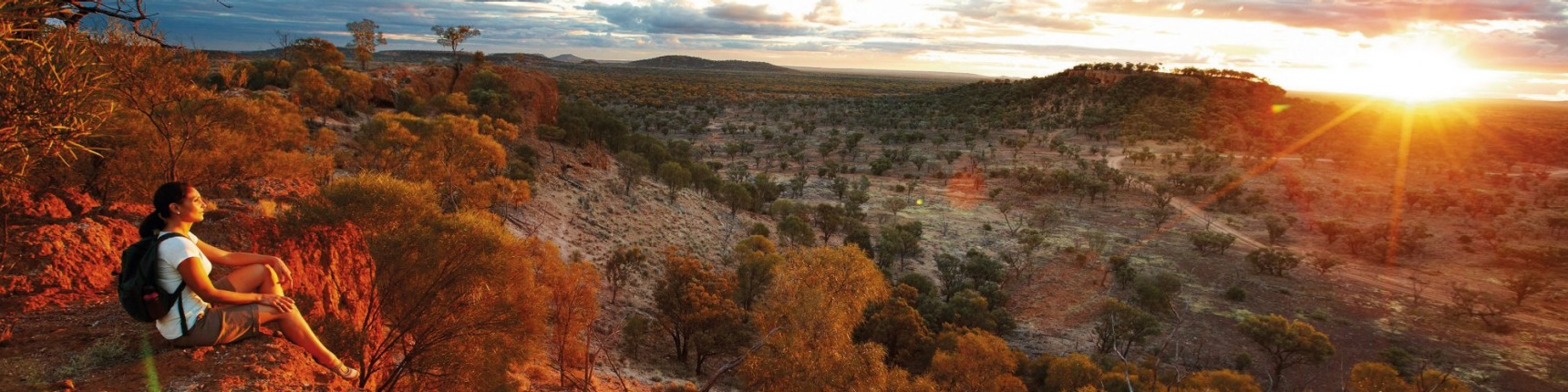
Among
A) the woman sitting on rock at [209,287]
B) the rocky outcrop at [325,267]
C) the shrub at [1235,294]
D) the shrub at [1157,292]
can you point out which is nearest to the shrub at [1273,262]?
the shrub at [1235,294]

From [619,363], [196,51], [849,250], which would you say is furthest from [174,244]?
[619,363]

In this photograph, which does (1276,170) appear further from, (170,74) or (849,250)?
(170,74)

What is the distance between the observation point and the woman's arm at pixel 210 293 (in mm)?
5488

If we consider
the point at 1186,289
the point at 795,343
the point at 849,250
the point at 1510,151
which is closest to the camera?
the point at 795,343

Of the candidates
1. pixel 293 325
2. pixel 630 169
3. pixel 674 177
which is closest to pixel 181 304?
pixel 293 325

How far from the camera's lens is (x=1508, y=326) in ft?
88.5

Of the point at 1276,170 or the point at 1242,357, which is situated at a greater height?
the point at 1276,170

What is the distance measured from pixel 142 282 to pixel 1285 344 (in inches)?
1219

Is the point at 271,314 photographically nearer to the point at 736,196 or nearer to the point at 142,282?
the point at 142,282

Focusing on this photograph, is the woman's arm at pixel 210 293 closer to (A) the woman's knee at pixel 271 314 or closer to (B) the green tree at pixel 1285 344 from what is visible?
(A) the woman's knee at pixel 271 314

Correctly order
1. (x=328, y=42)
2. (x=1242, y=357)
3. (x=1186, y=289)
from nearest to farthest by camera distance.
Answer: (x=1242, y=357), (x=1186, y=289), (x=328, y=42)

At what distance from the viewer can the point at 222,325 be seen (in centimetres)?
619

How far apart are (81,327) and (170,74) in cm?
967

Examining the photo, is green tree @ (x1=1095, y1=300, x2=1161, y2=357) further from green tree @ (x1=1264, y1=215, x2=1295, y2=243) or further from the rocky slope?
the rocky slope
